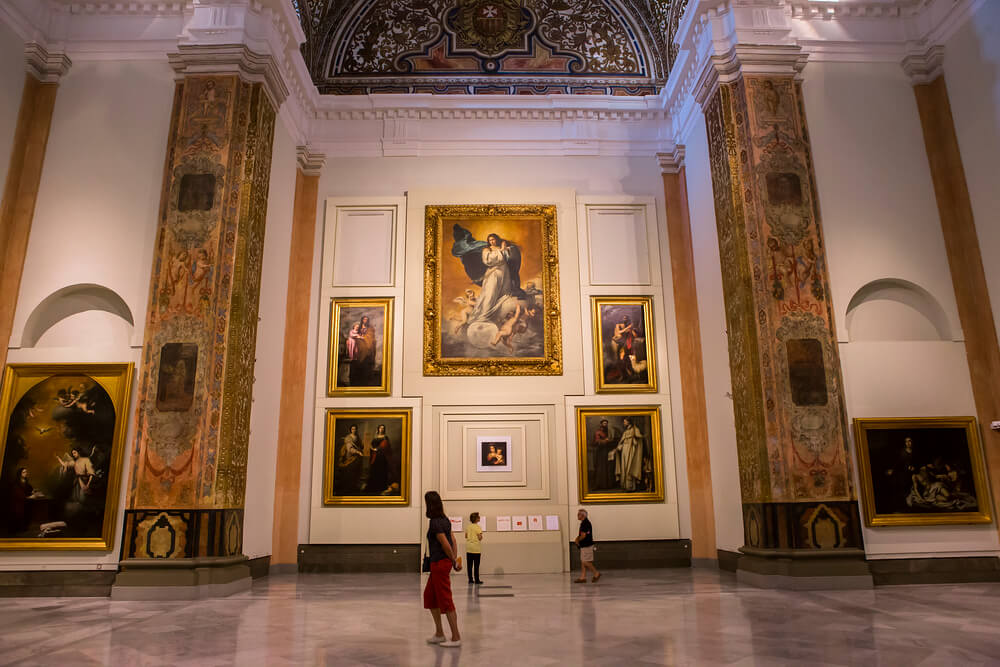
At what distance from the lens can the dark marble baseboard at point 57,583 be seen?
9.22 meters

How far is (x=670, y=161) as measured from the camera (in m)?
14.2

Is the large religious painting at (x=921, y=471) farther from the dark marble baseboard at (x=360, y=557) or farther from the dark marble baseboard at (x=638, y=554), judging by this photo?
the dark marble baseboard at (x=360, y=557)

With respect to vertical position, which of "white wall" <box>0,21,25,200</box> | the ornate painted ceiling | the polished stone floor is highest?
the ornate painted ceiling

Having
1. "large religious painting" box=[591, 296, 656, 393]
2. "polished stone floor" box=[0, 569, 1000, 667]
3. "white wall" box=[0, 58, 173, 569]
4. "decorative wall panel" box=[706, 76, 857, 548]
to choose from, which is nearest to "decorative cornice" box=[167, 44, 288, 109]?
"white wall" box=[0, 58, 173, 569]

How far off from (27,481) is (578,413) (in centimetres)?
885

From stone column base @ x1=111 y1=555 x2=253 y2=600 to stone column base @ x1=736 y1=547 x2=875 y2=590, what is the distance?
726 centimetres

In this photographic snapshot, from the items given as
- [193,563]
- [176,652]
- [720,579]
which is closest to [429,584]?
[176,652]

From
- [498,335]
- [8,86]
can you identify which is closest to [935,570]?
[498,335]

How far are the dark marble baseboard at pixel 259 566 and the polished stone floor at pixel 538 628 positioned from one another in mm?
1593

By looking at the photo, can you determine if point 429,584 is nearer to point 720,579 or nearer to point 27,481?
point 720,579

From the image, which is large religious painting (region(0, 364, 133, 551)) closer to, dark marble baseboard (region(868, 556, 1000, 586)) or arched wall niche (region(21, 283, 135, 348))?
arched wall niche (region(21, 283, 135, 348))

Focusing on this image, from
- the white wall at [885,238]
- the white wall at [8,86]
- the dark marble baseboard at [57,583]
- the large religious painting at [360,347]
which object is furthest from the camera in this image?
the large religious painting at [360,347]

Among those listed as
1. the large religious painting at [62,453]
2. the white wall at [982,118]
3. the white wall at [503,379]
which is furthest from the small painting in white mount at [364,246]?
the white wall at [982,118]

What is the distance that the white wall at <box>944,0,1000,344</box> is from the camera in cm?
995
